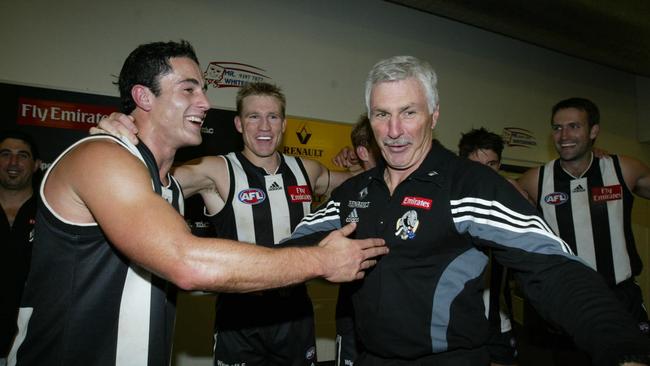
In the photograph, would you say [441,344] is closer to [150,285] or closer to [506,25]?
[150,285]

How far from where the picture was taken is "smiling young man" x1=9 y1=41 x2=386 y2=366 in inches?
48.3

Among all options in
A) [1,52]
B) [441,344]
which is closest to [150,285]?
[441,344]

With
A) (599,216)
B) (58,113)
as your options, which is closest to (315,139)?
(58,113)

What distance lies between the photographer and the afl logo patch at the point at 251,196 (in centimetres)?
275

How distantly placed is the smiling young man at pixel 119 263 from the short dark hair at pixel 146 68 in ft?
1.06

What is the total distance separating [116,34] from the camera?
3875 millimetres

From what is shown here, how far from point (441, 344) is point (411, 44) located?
5.01 m

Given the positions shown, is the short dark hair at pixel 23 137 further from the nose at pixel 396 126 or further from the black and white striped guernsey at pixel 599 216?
the black and white striped guernsey at pixel 599 216

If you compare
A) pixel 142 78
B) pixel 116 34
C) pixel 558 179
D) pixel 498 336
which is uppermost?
pixel 116 34

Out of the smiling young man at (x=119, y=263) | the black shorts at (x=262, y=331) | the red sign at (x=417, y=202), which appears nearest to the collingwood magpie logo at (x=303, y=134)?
the black shorts at (x=262, y=331)

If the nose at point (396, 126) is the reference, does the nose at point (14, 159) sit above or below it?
above

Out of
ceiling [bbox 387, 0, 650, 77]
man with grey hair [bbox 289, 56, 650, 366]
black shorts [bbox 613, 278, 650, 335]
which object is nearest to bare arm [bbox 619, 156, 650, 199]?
black shorts [bbox 613, 278, 650, 335]

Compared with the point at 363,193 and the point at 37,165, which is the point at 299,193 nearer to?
the point at 363,193

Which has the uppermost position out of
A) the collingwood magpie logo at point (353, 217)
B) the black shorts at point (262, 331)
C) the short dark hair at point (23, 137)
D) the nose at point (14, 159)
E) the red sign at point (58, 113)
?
the red sign at point (58, 113)
